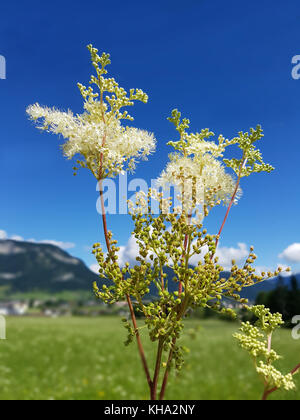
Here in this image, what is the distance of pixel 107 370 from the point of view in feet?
28.6

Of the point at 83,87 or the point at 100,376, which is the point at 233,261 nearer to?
the point at 83,87

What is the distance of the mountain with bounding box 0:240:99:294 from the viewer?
3232cm

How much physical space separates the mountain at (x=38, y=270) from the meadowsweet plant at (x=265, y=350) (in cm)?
2269

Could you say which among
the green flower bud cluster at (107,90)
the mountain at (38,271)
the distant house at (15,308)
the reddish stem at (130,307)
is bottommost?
the distant house at (15,308)

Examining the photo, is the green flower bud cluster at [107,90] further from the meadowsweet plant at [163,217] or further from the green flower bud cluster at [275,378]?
the green flower bud cluster at [275,378]

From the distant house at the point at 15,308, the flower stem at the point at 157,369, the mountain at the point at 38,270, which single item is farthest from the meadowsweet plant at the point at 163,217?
the distant house at the point at 15,308

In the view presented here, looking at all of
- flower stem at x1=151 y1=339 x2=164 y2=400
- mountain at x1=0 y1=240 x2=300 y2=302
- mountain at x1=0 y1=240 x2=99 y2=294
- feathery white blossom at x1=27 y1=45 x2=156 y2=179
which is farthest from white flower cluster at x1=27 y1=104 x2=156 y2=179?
mountain at x1=0 y1=240 x2=99 y2=294

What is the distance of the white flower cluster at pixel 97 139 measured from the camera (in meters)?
1.52

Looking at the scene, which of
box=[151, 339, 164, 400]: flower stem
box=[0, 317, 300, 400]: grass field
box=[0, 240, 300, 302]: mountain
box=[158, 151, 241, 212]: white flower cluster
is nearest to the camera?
box=[151, 339, 164, 400]: flower stem

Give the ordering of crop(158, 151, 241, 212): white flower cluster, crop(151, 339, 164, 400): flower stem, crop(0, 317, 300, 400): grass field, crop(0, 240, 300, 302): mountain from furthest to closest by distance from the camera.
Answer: crop(0, 240, 300, 302): mountain
crop(0, 317, 300, 400): grass field
crop(158, 151, 241, 212): white flower cluster
crop(151, 339, 164, 400): flower stem

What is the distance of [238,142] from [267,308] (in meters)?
0.84

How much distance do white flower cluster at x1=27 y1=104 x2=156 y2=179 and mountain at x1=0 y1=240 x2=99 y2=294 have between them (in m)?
22.7

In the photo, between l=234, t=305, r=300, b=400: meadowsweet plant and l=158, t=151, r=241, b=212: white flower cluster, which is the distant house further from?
l=158, t=151, r=241, b=212: white flower cluster

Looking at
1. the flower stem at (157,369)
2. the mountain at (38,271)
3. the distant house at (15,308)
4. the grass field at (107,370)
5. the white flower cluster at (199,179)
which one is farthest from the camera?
the mountain at (38,271)
